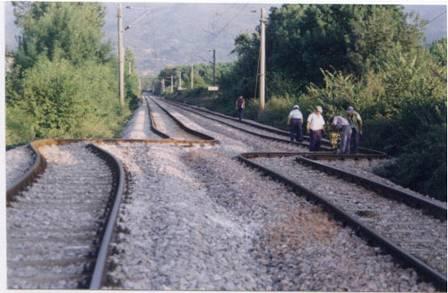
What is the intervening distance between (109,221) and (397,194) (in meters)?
5.55

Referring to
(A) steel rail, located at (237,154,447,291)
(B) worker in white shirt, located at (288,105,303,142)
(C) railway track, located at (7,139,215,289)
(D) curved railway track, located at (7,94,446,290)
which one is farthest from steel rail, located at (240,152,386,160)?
(A) steel rail, located at (237,154,447,291)

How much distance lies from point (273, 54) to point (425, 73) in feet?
78.6

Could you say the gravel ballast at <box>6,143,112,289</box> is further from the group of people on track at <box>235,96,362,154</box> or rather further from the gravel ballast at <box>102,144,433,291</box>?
the group of people on track at <box>235,96,362,154</box>

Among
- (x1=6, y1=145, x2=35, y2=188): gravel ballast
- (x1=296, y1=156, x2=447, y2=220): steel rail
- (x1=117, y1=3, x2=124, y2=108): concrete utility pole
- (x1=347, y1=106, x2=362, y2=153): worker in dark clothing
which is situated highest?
(x1=117, y1=3, x2=124, y2=108): concrete utility pole

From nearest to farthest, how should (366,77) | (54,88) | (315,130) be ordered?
(315,130)
(54,88)
(366,77)

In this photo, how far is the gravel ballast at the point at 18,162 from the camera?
→ 36.6 feet

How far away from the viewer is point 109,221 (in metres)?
7.48

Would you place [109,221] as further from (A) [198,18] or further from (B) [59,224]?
(A) [198,18]

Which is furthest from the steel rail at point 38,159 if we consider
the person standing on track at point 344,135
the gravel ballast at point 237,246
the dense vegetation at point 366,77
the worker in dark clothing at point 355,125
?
the dense vegetation at point 366,77

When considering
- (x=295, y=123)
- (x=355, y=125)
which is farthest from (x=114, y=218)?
(x=295, y=123)

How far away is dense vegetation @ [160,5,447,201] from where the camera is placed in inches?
575

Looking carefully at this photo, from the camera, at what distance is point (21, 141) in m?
19.2

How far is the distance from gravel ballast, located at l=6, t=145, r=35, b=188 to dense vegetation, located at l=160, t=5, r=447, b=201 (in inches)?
299

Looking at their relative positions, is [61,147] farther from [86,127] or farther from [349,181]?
[349,181]
